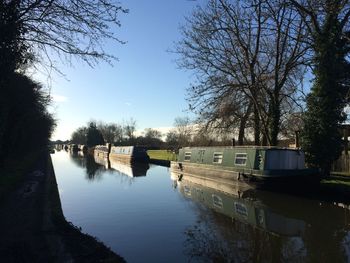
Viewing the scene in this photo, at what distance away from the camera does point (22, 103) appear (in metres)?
26.2

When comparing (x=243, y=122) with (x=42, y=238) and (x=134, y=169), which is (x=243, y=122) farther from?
(x=42, y=238)

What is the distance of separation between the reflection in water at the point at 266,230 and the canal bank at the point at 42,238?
2.23m

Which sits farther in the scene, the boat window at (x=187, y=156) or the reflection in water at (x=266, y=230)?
the boat window at (x=187, y=156)

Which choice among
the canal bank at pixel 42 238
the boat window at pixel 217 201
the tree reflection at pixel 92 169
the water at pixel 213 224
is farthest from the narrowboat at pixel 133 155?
the canal bank at pixel 42 238

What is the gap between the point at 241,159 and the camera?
835 inches

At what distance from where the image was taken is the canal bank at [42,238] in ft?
24.9

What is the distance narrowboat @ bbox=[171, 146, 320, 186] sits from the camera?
17.9m

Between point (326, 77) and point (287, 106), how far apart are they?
5.63m

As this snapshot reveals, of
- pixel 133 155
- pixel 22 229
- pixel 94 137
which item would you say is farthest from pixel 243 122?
pixel 94 137

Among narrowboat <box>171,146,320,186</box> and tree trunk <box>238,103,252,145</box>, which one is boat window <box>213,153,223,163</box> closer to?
narrowboat <box>171,146,320,186</box>

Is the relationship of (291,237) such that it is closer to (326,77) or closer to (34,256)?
(34,256)

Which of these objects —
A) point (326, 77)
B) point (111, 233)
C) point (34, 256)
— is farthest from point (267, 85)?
point (34, 256)

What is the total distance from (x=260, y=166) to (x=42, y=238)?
40.1 feet

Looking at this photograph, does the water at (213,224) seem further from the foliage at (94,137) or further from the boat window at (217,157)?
the foliage at (94,137)
